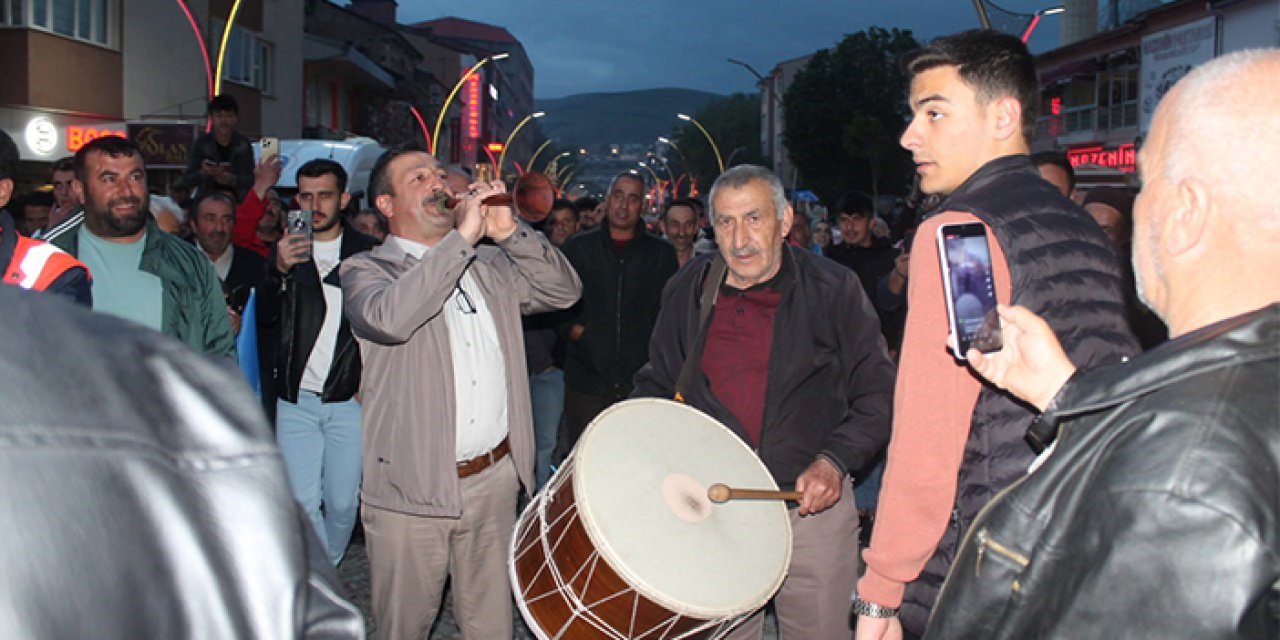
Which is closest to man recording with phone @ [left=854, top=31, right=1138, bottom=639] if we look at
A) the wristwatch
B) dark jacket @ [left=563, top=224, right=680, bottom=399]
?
the wristwatch

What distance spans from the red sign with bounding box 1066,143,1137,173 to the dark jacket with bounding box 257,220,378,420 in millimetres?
32229

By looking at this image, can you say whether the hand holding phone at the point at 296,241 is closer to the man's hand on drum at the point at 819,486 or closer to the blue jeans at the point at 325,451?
the blue jeans at the point at 325,451

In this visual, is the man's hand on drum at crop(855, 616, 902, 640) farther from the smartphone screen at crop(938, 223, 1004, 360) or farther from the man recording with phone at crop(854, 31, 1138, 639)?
the smartphone screen at crop(938, 223, 1004, 360)

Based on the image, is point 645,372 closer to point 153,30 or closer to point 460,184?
point 460,184

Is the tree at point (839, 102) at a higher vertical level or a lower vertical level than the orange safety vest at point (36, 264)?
higher

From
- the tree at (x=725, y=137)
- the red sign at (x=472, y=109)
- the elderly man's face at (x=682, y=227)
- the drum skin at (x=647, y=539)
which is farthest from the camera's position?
the tree at (x=725, y=137)

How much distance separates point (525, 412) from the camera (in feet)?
14.1

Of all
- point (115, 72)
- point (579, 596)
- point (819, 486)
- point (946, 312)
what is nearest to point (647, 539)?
point (579, 596)

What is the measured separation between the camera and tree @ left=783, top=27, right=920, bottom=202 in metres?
64.7

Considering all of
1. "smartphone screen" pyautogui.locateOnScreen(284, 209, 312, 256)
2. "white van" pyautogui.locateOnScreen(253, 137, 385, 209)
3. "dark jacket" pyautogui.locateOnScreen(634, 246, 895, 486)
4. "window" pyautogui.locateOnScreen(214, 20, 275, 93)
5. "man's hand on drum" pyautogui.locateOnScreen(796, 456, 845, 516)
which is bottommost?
"man's hand on drum" pyautogui.locateOnScreen(796, 456, 845, 516)

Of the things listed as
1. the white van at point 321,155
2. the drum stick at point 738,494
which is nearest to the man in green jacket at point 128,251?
the drum stick at point 738,494

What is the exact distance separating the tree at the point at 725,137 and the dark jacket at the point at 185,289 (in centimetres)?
10362

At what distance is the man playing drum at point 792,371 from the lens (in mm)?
3955

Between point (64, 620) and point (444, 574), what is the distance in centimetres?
343
